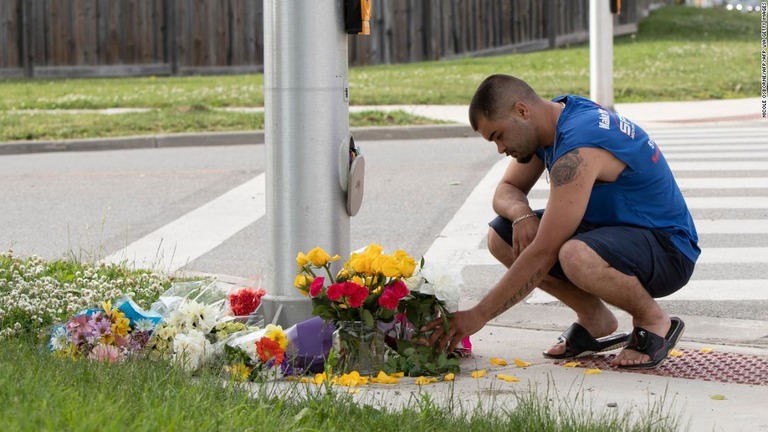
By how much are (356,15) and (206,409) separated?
7.85ft

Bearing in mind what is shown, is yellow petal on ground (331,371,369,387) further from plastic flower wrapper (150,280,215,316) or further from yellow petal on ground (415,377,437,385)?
plastic flower wrapper (150,280,215,316)

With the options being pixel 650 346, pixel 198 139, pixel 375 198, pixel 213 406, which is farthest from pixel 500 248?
pixel 198 139

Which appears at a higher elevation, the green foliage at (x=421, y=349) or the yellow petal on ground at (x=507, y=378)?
the green foliage at (x=421, y=349)

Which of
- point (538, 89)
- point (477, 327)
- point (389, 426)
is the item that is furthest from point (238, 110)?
point (389, 426)

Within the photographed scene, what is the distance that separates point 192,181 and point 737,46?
1667 cm

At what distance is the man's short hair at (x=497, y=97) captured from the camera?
198 inches

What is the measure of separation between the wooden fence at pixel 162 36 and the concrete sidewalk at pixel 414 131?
28.6 ft

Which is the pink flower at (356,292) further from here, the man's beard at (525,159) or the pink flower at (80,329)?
the pink flower at (80,329)

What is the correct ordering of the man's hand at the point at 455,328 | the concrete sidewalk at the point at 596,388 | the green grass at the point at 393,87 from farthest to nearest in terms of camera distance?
the green grass at the point at 393,87 < the man's hand at the point at 455,328 < the concrete sidewalk at the point at 596,388

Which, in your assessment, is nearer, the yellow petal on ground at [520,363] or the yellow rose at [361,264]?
the yellow rose at [361,264]

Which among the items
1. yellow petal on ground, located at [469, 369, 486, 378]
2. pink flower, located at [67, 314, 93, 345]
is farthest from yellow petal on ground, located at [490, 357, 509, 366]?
pink flower, located at [67, 314, 93, 345]

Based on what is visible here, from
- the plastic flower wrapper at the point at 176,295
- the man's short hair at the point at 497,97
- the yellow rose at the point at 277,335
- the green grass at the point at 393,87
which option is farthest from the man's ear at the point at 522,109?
the green grass at the point at 393,87

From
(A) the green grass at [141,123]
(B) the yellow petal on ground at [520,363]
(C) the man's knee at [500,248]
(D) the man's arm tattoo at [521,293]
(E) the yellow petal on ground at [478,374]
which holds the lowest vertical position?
(B) the yellow petal on ground at [520,363]

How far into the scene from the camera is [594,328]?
5.44m
